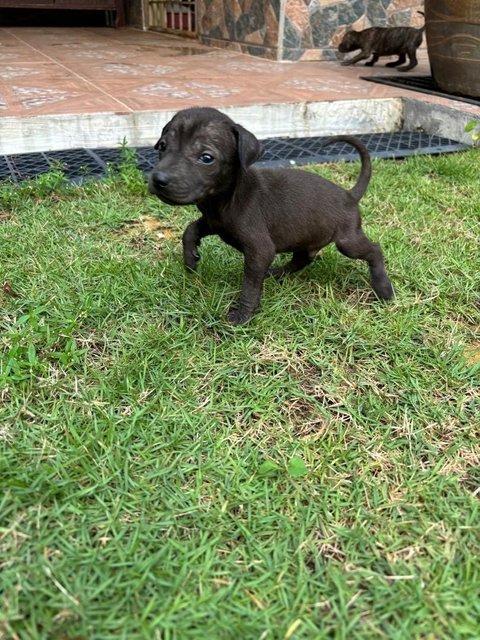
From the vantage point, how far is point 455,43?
19.0 feet

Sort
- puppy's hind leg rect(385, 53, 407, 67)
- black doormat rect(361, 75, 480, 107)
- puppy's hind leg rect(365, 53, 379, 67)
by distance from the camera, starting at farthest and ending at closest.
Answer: puppy's hind leg rect(385, 53, 407, 67)
puppy's hind leg rect(365, 53, 379, 67)
black doormat rect(361, 75, 480, 107)

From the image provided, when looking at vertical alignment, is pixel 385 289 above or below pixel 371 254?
below

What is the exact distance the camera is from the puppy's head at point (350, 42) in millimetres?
8219

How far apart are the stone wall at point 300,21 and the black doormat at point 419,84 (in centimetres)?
154

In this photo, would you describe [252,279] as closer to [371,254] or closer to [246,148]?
[246,148]

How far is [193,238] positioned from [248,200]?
0.43 metres

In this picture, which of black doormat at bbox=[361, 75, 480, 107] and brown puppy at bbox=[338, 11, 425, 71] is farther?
brown puppy at bbox=[338, 11, 425, 71]

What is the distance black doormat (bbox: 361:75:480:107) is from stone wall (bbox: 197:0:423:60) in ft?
5.06

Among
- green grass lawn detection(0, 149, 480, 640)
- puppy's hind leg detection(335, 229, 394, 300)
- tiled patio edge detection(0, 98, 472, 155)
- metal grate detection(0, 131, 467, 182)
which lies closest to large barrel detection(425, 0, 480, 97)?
tiled patio edge detection(0, 98, 472, 155)

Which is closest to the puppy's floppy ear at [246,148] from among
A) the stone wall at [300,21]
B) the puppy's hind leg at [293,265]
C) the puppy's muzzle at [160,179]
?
the puppy's muzzle at [160,179]

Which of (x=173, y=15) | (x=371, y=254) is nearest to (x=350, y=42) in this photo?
(x=173, y=15)

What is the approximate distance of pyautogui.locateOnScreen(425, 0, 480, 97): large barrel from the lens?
5512 mm

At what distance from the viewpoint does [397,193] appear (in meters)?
4.27

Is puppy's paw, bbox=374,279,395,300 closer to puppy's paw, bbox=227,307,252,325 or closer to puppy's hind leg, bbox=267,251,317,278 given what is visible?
puppy's hind leg, bbox=267,251,317,278
